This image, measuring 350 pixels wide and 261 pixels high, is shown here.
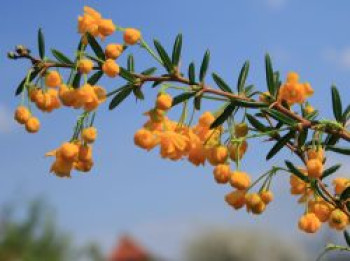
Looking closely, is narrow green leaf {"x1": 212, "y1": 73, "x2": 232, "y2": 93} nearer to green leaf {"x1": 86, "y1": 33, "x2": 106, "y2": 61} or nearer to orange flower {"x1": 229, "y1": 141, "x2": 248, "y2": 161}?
orange flower {"x1": 229, "y1": 141, "x2": 248, "y2": 161}

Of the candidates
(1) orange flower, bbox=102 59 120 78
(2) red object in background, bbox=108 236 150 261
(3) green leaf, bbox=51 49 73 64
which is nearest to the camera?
(1) orange flower, bbox=102 59 120 78

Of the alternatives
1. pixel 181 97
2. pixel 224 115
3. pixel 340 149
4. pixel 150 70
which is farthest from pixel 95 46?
pixel 340 149

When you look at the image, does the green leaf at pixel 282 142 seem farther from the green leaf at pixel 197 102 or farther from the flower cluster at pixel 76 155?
the flower cluster at pixel 76 155

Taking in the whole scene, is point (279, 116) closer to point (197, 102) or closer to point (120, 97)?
point (197, 102)

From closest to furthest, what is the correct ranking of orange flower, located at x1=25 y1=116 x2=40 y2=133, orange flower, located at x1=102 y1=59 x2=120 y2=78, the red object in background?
orange flower, located at x1=102 y1=59 x2=120 y2=78
orange flower, located at x1=25 y1=116 x2=40 y2=133
the red object in background

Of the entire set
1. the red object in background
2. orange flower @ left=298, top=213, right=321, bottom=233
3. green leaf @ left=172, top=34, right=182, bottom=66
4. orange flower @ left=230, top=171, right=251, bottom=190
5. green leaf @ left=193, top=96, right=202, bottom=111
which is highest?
green leaf @ left=172, top=34, right=182, bottom=66

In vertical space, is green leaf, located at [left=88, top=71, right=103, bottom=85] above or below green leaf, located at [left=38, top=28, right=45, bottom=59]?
below

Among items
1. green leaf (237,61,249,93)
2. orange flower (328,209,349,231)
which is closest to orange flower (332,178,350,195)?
orange flower (328,209,349,231)

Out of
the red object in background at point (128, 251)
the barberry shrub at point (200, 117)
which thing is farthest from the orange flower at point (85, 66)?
the red object in background at point (128, 251)
